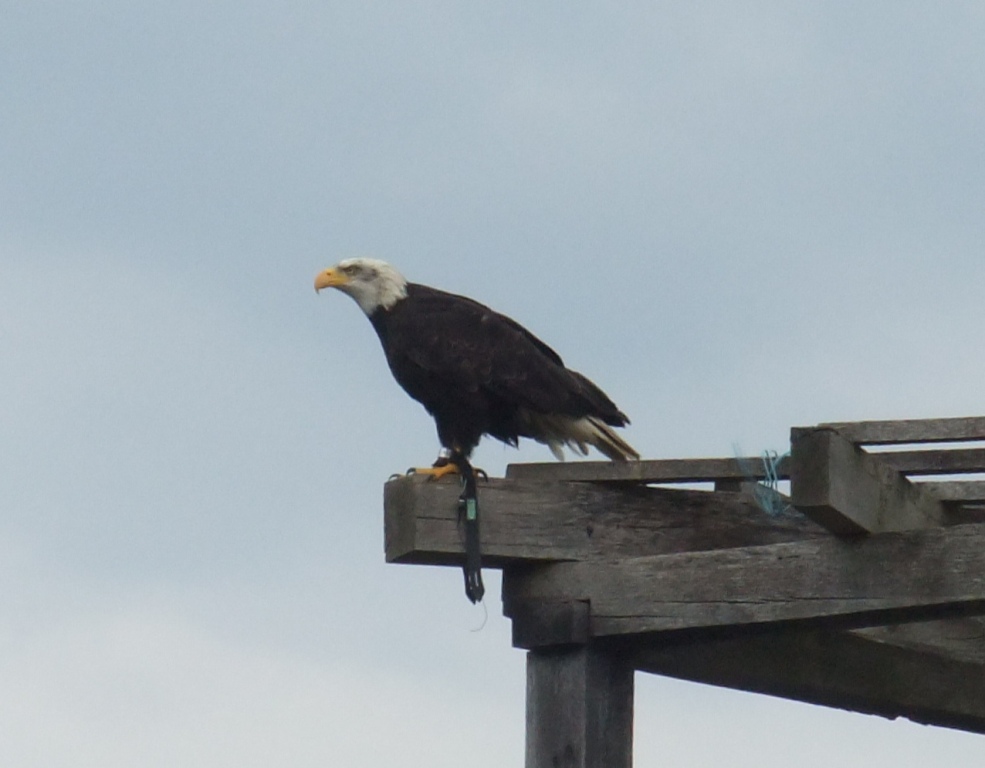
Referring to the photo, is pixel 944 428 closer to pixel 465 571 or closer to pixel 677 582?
pixel 677 582

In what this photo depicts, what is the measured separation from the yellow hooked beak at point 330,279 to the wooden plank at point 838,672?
2955mm

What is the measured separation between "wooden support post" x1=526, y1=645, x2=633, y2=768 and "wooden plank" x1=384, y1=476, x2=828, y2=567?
25cm

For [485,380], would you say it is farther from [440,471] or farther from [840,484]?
[840,484]

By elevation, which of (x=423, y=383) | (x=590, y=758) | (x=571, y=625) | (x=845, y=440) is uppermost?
(x=423, y=383)

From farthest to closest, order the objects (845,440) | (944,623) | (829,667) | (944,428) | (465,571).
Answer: (944,623) → (829,667) → (465,571) → (944,428) → (845,440)

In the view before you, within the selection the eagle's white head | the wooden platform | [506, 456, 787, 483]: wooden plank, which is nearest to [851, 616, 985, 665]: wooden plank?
the wooden platform

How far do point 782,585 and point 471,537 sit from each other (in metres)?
0.69

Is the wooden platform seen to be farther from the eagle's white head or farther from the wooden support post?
the eagle's white head

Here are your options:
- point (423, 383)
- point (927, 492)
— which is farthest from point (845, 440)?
point (423, 383)

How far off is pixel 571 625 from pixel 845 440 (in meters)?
0.78

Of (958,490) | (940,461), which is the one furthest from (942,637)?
(940,461)

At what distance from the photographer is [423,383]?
19.6 ft

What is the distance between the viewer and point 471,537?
402 cm

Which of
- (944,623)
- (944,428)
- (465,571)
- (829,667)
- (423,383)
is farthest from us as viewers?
(423,383)
